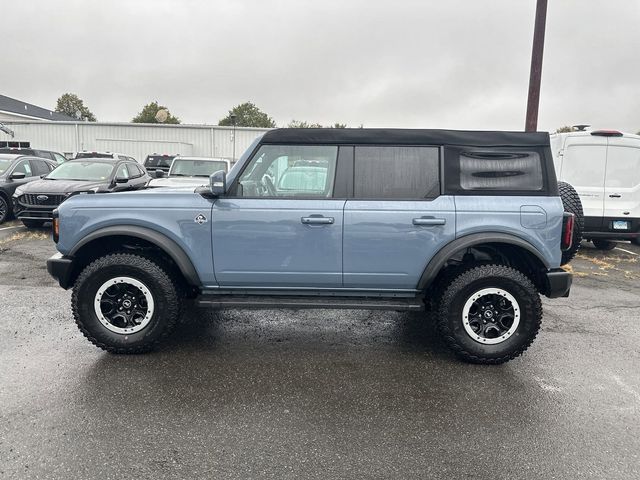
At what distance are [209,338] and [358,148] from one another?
2258 mm

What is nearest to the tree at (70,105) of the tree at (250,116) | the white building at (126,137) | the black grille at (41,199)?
the tree at (250,116)

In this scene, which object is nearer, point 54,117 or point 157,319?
point 157,319

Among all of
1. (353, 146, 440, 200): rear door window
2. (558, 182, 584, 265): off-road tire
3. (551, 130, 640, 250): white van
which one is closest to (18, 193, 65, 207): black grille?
(353, 146, 440, 200): rear door window

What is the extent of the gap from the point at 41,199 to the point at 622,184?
36.8 feet

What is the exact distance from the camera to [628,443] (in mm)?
2783

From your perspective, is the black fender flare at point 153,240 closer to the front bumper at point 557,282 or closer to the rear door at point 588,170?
the front bumper at point 557,282

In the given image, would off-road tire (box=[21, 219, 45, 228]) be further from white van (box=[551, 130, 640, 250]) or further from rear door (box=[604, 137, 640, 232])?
rear door (box=[604, 137, 640, 232])

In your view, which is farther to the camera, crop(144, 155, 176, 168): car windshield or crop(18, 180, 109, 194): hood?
crop(144, 155, 176, 168): car windshield

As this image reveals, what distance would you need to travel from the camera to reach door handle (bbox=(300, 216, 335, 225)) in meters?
3.75

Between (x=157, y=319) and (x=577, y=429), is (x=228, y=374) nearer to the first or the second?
(x=157, y=319)

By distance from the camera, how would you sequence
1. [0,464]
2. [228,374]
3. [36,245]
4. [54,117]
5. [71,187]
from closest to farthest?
[0,464] < [228,374] < [36,245] < [71,187] < [54,117]

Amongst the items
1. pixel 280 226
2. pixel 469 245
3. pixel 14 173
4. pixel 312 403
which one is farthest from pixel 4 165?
pixel 469 245

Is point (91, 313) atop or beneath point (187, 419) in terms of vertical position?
atop

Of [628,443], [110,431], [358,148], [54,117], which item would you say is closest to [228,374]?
[110,431]
